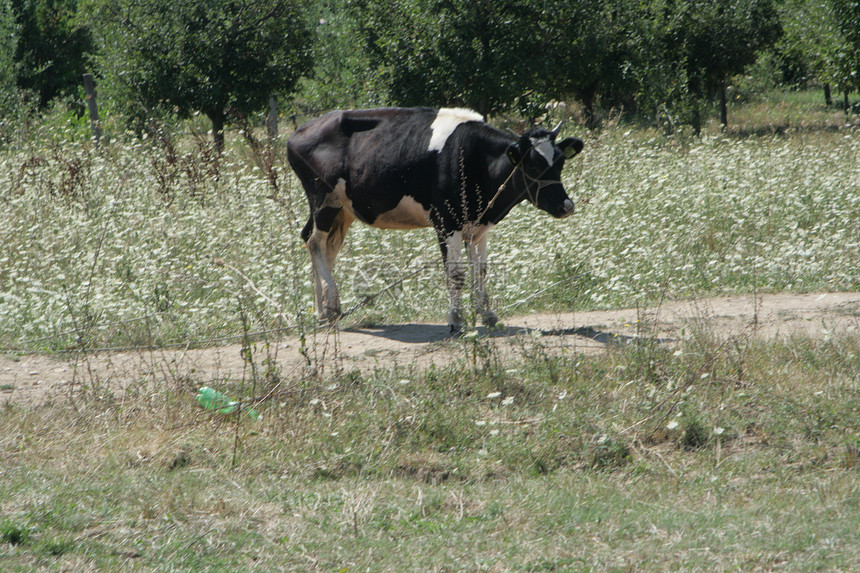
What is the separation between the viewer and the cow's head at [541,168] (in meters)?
7.76

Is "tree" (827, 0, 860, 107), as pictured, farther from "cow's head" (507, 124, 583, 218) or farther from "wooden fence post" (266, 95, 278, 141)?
"cow's head" (507, 124, 583, 218)

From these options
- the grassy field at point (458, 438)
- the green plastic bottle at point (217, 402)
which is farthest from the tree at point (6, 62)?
the green plastic bottle at point (217, 402)

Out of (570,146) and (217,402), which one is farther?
(570,146)

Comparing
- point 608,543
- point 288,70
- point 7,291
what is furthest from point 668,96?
point 608,543

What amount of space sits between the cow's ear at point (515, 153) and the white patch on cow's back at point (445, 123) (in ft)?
1.81

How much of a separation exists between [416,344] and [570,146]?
2.26 metres

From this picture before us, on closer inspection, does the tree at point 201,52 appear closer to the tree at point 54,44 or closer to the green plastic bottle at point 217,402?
the green plastic bottle at point 217,402

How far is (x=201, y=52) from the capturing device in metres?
18.2

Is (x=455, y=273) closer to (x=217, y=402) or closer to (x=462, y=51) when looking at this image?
(x=217, y=402)

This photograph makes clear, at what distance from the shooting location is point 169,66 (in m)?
18.2

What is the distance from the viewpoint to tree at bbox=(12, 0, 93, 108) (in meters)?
31.5

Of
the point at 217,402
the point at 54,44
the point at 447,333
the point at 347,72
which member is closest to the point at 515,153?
the point at 447,333

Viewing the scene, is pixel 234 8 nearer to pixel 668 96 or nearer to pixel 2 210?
pixel 2 210

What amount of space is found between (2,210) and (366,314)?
6292 mm
